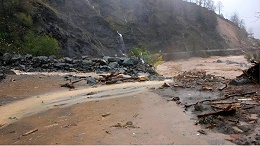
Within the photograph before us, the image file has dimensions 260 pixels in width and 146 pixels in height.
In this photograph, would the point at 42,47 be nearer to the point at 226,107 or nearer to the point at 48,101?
the point at 48,101

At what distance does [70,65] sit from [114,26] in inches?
1616

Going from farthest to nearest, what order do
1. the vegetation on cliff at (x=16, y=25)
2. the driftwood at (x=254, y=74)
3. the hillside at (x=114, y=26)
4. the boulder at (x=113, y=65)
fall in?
1. the hillside at (x=114, y=26)
2. the vegetation on cliff at (x=16, y=25)
3. the boulder at (x=113, y=65)
4. the driftwood at (x=254, y=74)

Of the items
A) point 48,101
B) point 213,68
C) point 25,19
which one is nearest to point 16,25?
point 25,19

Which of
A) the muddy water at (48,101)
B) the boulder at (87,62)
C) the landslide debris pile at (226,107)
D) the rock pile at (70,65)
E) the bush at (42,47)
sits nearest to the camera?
the landslide debris pile at (226,107)

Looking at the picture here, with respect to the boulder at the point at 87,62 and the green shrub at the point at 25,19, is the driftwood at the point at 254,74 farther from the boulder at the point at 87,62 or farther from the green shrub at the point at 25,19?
the green shrub at the point at 25,19

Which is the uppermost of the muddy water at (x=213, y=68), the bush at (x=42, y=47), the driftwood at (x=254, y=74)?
the bush at (x=42, y=47)

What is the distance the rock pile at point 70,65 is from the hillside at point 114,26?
8.87m

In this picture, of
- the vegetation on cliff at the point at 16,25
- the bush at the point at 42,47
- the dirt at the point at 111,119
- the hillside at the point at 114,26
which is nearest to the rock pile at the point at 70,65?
the bush at the point at 42,47

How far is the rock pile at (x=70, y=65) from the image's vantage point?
19.6 meters

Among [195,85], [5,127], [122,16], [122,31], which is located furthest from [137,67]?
[122,16]

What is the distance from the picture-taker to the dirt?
5477mm

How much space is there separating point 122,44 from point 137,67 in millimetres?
34951

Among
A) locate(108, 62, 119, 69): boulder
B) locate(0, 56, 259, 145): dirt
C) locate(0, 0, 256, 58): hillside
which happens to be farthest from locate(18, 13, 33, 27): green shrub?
locate(0, 56, 259, 145): dirt

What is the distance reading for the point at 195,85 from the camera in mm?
11062
